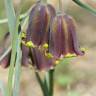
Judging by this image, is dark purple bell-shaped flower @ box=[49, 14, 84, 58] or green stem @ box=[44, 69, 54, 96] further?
green stem @ box=[44, 69, 54, 96]

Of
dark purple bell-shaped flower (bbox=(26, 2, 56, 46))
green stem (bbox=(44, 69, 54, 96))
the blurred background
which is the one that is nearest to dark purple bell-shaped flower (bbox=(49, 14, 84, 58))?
dark purple bell-shaped flower (bbox=(26, 2, 56, 46))

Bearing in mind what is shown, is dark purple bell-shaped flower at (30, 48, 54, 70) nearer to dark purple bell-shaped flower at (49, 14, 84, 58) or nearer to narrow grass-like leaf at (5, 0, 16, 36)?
dark purple bell-shaped flower at (49, 14, 84, 58)

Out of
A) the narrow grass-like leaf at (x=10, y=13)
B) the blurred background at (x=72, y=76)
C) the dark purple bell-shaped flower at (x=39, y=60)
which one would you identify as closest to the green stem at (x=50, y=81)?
the dark purple bell-shaped flower at (x=39, y=60)

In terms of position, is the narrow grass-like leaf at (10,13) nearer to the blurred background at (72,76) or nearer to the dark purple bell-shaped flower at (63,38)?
the dark purple bell-shaped flower at (63,38)

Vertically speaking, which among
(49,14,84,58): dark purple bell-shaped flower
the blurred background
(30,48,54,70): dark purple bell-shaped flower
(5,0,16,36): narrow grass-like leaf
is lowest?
the blurred background

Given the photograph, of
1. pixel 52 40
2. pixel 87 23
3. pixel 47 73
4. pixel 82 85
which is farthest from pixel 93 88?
pixel 52 40

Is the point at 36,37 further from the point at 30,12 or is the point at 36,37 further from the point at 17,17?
the point at 17,17

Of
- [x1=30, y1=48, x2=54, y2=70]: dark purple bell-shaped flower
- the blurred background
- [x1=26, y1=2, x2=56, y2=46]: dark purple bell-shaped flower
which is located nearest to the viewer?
[x1=26, y1=2, x2=56, y2=46]: dark purple bell-shaped flower

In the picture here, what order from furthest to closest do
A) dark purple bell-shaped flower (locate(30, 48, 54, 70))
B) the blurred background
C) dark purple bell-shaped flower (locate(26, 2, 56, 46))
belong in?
the blurred background → dark purple bell-shaped flower (locate(30, 48, 54, 70)) → dark purple bell-shaped flower (locate(26, 2, 56, 46))
